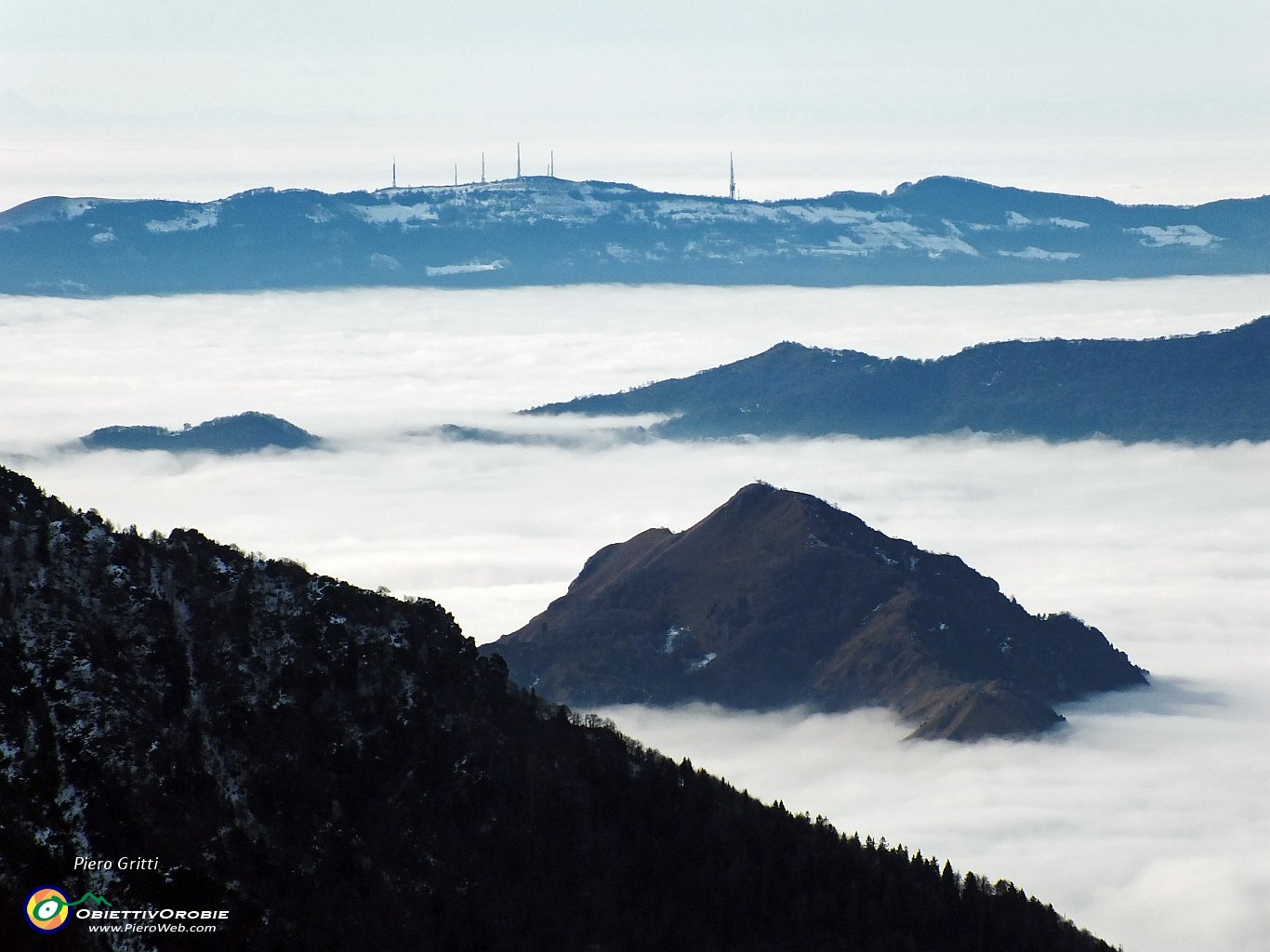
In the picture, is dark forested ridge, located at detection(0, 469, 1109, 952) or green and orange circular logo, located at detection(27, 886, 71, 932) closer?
green and orange circular logo, located at detection(27, 886, 71, 932)

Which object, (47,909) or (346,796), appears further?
(346,796)

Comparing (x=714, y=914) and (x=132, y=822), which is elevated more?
(x=132, y=822)

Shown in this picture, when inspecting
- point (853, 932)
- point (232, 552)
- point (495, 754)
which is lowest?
point (853, 932)

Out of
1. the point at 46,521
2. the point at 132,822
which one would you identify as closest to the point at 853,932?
the point at 132,822

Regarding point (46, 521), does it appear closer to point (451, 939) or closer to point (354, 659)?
point (354, 659)
